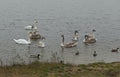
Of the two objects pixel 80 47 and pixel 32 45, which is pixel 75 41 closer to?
pixel 80 47

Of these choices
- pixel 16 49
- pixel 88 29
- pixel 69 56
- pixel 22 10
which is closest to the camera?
pixel 69 56

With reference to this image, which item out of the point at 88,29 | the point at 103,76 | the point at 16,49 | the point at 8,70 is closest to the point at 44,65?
the point at 8,70

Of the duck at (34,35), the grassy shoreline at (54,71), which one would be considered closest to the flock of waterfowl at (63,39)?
the duck at (34,35)

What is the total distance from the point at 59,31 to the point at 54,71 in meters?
17.0

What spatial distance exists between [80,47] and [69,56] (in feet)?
12.1

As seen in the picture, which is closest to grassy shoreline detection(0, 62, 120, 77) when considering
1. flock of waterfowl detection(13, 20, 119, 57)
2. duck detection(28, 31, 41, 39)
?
flock of waterfowl detection(13, 20, 119, 57)

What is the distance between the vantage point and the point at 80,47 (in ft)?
82.2

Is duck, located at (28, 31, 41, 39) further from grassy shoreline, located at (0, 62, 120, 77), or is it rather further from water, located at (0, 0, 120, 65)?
grassy shoreline, located at (0, 62, 120, 77)

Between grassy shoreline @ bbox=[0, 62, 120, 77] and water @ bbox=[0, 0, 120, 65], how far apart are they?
136 centimetres

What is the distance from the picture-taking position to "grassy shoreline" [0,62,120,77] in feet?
39.3

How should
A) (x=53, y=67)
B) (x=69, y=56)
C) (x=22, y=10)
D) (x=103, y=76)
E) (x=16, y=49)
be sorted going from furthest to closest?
1. (x=22, y=10)
2. (x=16, y=49)
3. (x=69, y=56)
4. (x=53, y=67)
5. (x=103, y=76)

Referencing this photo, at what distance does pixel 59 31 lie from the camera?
29.5 meters

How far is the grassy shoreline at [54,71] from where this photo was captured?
11977 millimetres

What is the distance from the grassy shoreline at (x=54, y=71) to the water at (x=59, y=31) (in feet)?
4.45
